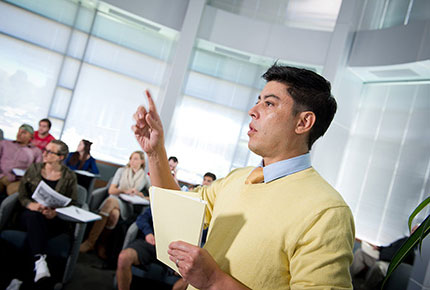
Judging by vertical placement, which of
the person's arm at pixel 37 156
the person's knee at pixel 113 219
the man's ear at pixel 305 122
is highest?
the man's ear at pixel 305 122

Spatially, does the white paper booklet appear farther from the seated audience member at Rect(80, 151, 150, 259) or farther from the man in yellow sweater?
the man in yellow sweater

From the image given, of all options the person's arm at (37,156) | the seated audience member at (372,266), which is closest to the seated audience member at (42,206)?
the person's arm at (37,156)

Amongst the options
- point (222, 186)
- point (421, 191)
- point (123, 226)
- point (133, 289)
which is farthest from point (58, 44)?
point (421, 191)

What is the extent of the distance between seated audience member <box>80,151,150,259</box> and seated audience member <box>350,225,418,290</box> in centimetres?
318

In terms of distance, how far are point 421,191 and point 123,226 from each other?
450 cm

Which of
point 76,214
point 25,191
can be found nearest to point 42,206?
point 25,191

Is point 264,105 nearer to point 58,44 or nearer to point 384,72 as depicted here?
point 384,72

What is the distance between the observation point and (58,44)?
634 cm

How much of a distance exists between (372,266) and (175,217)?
457cm

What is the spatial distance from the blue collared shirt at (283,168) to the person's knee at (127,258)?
235cm

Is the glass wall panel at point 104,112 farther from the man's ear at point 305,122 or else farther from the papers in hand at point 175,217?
the man's ear at point 305,122

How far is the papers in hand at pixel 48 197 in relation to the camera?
287 cm

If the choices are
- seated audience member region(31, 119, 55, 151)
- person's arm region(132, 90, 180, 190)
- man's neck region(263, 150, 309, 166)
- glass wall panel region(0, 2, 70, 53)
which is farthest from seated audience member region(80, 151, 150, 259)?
man's neck region(263, 150, 309, 166)

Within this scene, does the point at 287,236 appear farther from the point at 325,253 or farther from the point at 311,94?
the point at 311,94
